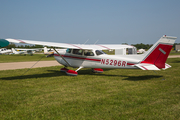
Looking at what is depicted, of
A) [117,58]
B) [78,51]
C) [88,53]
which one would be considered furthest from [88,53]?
[117,58]

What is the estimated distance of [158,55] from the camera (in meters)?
7.30

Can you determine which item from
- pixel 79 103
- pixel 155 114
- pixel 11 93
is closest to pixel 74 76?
pixel 11 93

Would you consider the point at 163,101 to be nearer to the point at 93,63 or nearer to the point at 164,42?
the point at 164,42

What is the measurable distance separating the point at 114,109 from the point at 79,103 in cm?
103

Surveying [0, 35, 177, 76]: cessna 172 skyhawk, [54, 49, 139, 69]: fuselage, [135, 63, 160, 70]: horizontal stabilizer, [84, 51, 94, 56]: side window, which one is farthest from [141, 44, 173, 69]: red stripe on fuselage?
[84, 51, 94, 56]: side window

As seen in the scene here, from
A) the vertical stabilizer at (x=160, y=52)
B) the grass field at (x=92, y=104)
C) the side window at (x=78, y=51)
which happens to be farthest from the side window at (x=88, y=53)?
the grass field at (x=92, y=104)

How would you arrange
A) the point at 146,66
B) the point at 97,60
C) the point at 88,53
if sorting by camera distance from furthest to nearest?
the point at 88,53 < the point at 97,60 < the point at 146,66

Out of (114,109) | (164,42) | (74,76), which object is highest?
(164,42)

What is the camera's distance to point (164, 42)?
7.04 m

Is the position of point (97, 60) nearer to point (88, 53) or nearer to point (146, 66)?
point (88, 53)

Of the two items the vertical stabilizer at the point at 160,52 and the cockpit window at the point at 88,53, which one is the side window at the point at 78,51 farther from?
the vertical stabilizer at the point at 160,52

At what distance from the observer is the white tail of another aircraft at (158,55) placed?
698cm

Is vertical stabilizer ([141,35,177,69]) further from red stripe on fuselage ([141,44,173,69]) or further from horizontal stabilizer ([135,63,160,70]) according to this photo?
horizontal stabilizer ([135,63,160,70])

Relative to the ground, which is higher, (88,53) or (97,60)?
(88,53)
